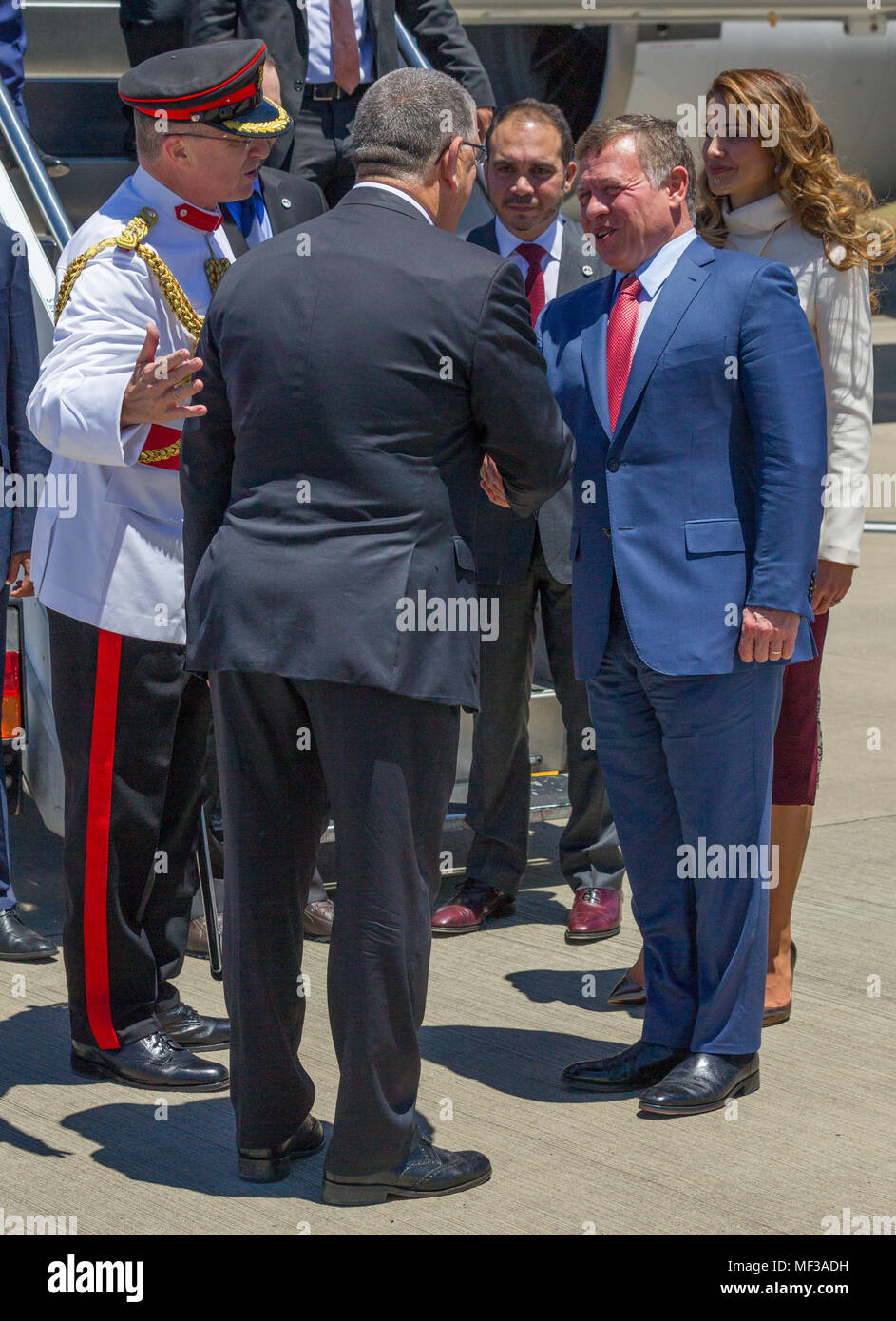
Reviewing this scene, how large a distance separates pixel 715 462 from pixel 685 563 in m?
0.21

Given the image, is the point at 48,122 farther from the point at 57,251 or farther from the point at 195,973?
the point at 195,973

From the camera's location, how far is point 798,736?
3814 millimetres

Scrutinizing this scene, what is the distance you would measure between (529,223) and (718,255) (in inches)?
55.3

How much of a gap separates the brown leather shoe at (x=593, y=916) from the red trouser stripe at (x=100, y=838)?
1368mm

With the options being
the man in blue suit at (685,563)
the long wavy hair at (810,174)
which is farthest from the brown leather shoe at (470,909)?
the long wavy hair at (810,174)

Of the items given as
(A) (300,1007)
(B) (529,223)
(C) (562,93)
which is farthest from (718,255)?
(C) (562,93)

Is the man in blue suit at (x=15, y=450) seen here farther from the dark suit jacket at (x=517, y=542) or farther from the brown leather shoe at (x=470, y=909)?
the dark suit jacket at (x=517, y=542)

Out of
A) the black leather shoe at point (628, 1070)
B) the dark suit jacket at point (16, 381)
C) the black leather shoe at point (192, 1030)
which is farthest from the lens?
the dark suit jacket at point (16, 381)

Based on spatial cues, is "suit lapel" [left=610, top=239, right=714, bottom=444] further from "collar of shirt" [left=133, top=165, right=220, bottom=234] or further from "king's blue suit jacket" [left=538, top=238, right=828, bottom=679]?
"collar of shirt" [left=133, top=165, right=220, bottom=234]

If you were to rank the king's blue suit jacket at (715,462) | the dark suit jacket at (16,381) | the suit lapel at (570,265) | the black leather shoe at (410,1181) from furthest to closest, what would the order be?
1. the suit lapel at (570,265)
2. the dark suit jacket at (16,381)
3. the king's blue suit jacket at (715,462)
4. the black leather shoe at (410,1181)

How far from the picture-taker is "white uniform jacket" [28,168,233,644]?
10.7 feet

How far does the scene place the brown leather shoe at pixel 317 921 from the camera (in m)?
4.43

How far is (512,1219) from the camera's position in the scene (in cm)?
288

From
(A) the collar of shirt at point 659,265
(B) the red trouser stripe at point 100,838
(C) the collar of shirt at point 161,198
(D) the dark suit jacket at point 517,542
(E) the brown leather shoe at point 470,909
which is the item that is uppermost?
(C) the collar of shirt at point 161,198
